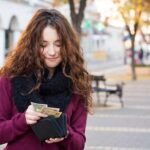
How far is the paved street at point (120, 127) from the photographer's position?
1085 cm

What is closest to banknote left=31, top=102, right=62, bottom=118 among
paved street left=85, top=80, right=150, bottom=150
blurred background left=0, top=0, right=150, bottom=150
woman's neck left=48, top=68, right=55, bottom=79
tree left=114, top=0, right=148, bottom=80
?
woman's neck left=48, top=68, right=55, bottom=79

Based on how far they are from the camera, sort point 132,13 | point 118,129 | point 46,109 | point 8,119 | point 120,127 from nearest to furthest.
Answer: point 46,109 < point 8,119 < point 118,129 < point 120,127 < point 132,13

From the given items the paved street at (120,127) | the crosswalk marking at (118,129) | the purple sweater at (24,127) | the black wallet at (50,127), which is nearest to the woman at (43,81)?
the purple sweater at (24,127)

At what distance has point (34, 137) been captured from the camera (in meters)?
3.31

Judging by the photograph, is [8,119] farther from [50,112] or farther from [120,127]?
[120,127]

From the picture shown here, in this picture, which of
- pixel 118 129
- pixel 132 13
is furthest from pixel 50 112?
pixel 132 13

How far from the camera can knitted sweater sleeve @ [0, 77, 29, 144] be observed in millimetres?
3275

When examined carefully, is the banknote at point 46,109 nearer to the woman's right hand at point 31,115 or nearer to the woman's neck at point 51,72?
the woman's right hand at point 31,115

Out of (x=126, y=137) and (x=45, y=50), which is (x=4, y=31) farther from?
(x=45, y=50)

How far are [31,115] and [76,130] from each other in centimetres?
36

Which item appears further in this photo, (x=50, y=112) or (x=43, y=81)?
(x=43, y=81)

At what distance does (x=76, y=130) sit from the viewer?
3.42 m

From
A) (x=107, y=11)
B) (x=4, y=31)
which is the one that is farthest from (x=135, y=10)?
(x=4, y=31)

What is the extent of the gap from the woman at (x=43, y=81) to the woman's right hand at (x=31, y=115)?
76 millimetres
